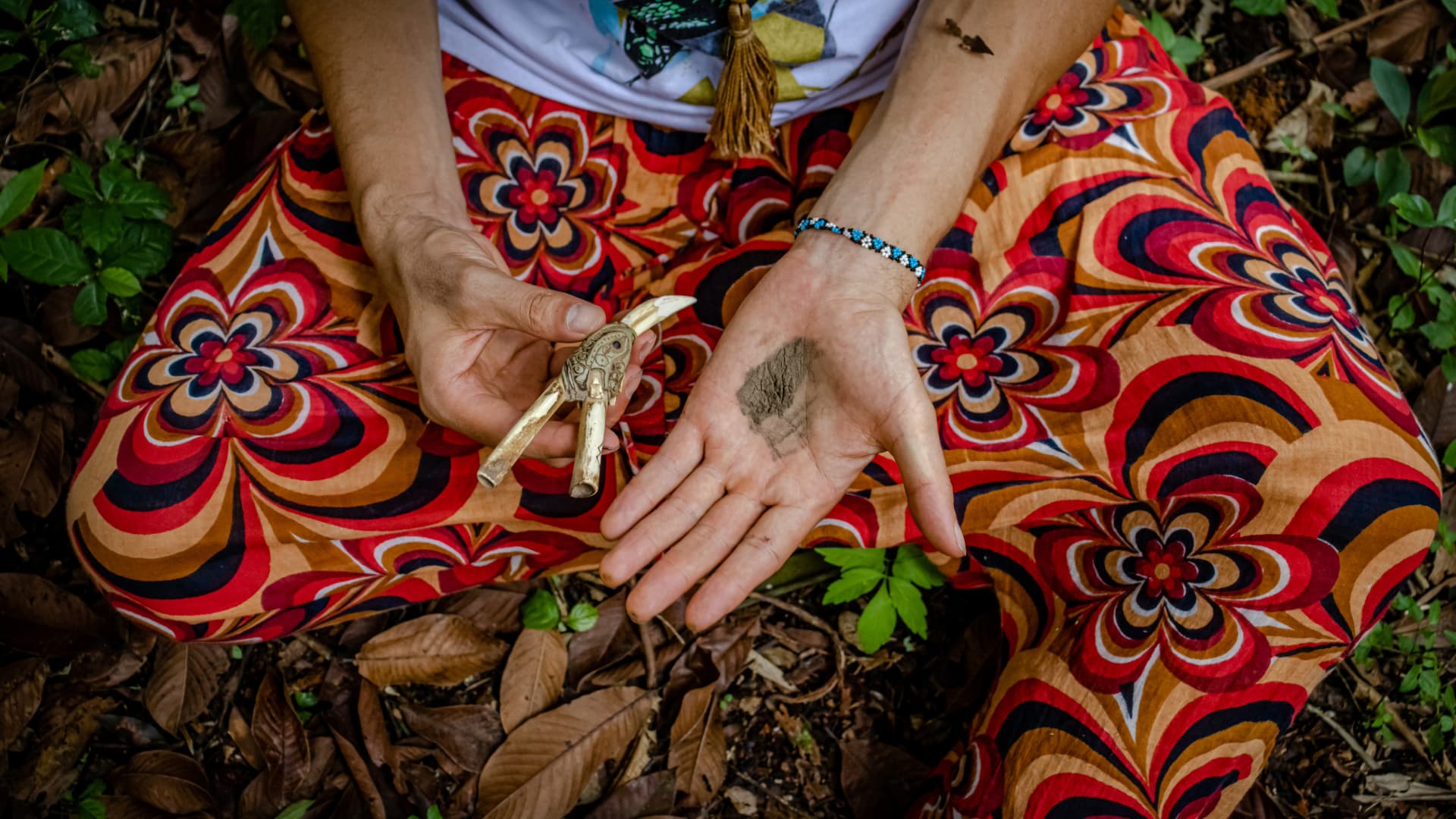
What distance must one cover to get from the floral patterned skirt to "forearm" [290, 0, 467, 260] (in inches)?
5.9

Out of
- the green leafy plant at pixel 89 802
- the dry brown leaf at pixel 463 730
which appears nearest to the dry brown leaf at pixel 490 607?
the dry brown leaf at pixel 463 730

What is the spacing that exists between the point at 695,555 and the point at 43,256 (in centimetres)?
196

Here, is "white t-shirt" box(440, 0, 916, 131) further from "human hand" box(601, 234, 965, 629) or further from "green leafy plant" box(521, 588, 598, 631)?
"green leafy plant" box(521, 588, 598, 631)

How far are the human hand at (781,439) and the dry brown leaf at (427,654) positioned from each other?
0.90 metres

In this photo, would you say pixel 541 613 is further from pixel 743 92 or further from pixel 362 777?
pixel 743 92

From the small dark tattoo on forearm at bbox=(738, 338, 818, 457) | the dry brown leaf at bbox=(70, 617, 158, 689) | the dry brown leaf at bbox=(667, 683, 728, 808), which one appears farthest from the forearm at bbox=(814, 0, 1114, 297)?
the dry brown leaf at bbox=(70, 617, 158, 689)

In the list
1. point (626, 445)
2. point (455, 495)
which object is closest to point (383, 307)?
point (455, 495)

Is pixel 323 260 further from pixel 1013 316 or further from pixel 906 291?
pixel 1013 316

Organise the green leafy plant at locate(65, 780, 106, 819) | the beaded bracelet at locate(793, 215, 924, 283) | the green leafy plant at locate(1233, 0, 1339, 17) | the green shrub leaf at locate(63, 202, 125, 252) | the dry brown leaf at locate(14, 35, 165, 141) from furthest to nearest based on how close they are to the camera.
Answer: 1. the green leafy plant at locate(1233, 0, 1339, 17)
2. the dry brown leaf at locate(14, 35, 165, 141)
3. the green shrub leaf at locate(63, 202, 125, 252)
4. the green leafy plant at locate(65, 780, 106, 819)
5. the beaded bracelet at locate(793, 215, 924, 283)

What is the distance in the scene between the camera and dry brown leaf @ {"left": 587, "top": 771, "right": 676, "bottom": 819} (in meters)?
1.96

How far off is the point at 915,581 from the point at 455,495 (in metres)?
1.10

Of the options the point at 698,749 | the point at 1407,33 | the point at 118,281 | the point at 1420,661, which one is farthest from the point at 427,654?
the point at 1407,33

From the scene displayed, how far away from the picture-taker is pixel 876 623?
204cm

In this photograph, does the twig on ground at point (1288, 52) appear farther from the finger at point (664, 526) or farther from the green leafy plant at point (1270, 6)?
the finger at point (664, 526)
